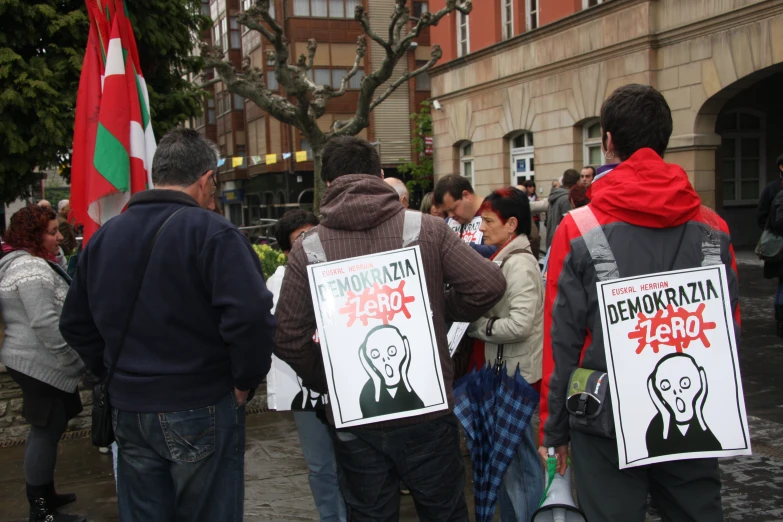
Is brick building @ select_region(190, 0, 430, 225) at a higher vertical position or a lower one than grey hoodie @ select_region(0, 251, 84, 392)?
higher

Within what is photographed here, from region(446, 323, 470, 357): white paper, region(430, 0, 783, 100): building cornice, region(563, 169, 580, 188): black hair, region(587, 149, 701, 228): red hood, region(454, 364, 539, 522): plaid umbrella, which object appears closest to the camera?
region(587, 149, 701, 228): red hood

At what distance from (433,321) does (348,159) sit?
27.3 inches

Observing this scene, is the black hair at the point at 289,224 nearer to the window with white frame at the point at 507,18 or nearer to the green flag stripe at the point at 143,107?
the green flag stripe at the point at 143,107

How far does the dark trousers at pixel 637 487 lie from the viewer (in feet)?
7.95

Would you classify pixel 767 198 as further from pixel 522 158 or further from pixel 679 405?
pixel 522 158

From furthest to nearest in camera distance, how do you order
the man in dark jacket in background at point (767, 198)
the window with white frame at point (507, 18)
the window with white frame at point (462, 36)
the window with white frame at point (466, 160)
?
the window with white frame at point (466, 160), the window with white frame at point (462, 36), the window with white frame at point (507, 18), the man in dark jacket in background at point (767, 198)

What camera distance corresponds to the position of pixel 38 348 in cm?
429

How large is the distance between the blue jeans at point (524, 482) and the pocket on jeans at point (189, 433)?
1545 mm

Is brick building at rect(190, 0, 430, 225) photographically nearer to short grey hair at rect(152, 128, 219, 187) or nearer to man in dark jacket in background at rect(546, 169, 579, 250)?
man in dark jacket in background at rect(546, 169, 579, 250)

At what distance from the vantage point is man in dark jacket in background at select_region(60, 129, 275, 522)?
8.91ft

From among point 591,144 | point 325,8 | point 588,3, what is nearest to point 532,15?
point 588,3

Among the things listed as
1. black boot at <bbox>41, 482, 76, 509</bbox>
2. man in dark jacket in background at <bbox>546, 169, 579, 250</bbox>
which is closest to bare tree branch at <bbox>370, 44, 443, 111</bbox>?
man in dark jacket in background at <bbox>546, 169, 579, 250</bbox>

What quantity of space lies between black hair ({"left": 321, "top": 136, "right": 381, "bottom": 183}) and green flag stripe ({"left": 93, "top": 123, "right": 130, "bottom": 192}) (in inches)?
100.0

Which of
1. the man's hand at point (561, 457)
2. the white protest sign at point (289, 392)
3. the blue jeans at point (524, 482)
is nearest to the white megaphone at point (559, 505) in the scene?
the man's hand at point (561, 457)
